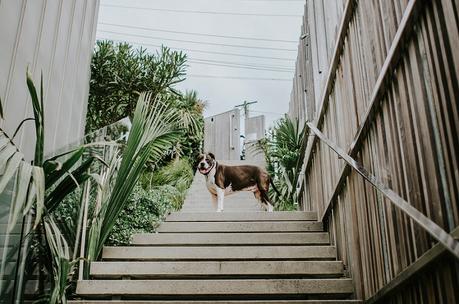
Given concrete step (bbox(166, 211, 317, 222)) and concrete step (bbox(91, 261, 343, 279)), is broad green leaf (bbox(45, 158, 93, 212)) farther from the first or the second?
concrete step (bbox(166, 211, 317, 222))

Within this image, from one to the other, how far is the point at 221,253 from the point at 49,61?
7.35 ft

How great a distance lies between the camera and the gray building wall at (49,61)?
3.49 meters

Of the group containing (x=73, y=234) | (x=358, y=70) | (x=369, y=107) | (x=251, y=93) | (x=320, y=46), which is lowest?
(x=73, y=234)

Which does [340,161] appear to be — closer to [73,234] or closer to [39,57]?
[73,234]

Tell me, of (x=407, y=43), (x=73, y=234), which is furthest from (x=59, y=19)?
(x=407, y=43)

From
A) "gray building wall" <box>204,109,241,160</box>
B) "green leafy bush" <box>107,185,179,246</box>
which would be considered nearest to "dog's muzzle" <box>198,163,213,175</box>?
"green leafy bush" <box>107,185,179,246</box>

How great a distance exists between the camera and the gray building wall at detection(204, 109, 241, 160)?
12.9 metres

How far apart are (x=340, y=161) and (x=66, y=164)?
5.78ft

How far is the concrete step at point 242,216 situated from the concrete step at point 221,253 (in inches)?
30.2

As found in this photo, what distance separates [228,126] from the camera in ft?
42.9

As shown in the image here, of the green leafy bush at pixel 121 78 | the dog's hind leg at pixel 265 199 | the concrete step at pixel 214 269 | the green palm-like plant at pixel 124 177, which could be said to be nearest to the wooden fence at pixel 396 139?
the concrete step at pixel 214 269

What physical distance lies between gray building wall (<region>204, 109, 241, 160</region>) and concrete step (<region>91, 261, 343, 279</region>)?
9.34 meters

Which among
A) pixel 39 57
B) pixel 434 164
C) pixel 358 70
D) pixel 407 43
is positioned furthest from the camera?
pixel 39 57

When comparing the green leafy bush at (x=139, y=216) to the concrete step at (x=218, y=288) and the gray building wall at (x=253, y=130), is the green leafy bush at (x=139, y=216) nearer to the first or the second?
the concrete step at (x=218, y=288)
